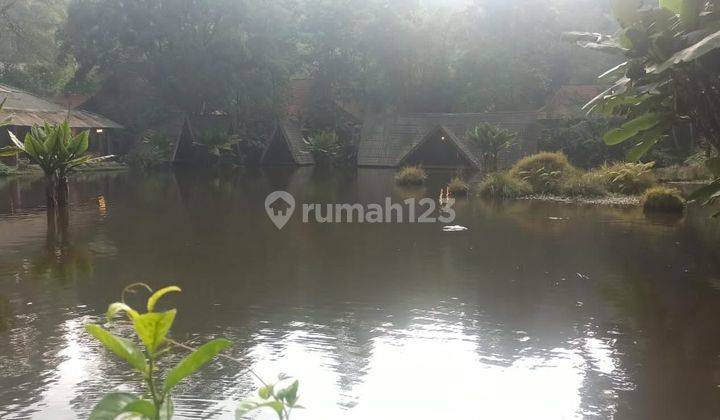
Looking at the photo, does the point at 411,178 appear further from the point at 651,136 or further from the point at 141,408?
the point at 141,408

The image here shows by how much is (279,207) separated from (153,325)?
522 inches

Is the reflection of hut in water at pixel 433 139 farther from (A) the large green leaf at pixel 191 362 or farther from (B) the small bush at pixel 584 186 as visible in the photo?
(A) the large green leaf at pixel 191 362

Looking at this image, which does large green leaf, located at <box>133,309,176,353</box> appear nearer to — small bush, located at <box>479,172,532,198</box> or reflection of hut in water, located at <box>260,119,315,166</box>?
small bush, located at <box>479,172,532,198</box>

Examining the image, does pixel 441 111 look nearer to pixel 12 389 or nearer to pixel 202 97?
pixel 202 97

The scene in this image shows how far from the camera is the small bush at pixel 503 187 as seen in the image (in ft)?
57.8

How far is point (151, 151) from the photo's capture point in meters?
32.4

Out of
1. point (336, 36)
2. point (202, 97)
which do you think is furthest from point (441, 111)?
point (202, 97)

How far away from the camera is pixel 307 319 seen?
6184mm

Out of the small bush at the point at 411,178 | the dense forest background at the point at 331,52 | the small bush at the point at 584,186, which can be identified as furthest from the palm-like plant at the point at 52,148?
the dense forest background at the point at 331,52

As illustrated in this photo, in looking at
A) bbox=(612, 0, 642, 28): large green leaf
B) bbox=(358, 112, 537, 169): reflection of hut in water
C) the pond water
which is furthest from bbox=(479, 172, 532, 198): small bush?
bbox=(612, 0, 642, 28): large green leaf

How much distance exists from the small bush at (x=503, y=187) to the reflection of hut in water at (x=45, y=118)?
14507 mm

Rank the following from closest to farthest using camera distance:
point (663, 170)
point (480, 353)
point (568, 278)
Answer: point (480, 353) < point (568, 278) < point (663, 170)

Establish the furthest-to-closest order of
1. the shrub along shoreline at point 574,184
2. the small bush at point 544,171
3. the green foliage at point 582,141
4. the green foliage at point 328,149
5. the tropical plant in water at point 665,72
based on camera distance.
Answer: the green foliage at point 328,149 → the green foliage at point 582,141 → the small bush at point 544,171 → the shrub along shoreline at point 574,184 → the tropical plant in water at point 665,72

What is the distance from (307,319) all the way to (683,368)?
3.04 meters
